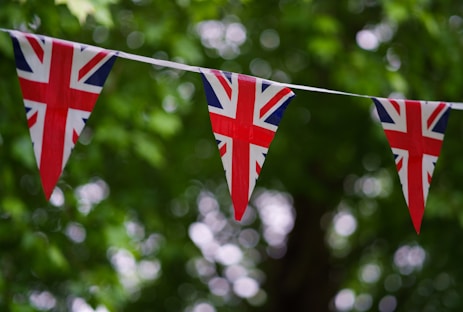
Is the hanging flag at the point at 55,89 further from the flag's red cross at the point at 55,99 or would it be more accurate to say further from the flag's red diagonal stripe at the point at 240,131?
the flag's red diagonal stripe at the point at 240,131

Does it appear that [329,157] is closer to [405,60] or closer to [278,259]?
[405,60]

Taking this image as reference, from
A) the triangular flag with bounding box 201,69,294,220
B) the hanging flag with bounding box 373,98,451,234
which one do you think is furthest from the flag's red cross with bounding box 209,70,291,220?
the hanging flag with bounding box 373,98,451,234

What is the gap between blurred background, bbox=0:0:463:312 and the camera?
311cm

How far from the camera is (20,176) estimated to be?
3.41 m

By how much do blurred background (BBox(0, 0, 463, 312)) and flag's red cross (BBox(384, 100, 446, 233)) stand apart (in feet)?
2.67

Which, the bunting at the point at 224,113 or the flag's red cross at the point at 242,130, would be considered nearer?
the bunting at the point at 224,113

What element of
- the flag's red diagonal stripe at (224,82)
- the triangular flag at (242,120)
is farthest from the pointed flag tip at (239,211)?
the flag's red diagonal stripe at (224,82)

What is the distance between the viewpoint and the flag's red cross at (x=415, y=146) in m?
2.37

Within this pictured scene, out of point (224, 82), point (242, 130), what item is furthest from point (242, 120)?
point (224, 82)

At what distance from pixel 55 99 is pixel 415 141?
4.03ft

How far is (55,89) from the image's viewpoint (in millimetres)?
2059

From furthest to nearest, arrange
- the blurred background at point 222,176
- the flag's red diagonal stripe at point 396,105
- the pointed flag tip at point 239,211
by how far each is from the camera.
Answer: the blurred background at point 222,176 → the flag's red diagonal stripe at point 396,105 → the pointed flag tip at point 239,211

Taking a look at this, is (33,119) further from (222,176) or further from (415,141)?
(222,176)

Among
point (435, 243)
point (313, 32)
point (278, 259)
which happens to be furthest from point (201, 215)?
point (313, 32)
